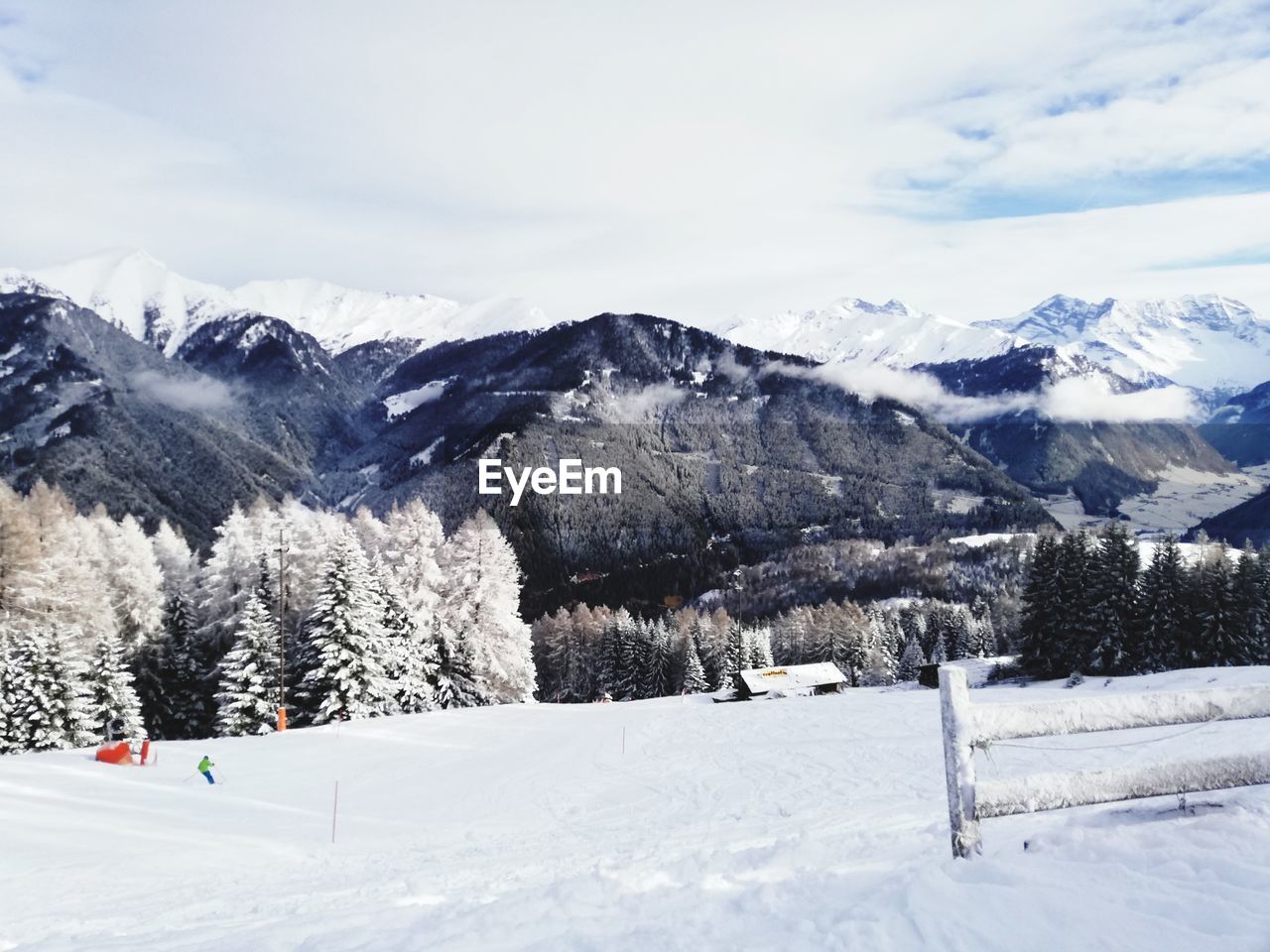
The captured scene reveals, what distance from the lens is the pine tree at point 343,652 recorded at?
3291 centimetres

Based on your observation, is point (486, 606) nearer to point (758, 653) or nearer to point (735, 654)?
point (735, 654)

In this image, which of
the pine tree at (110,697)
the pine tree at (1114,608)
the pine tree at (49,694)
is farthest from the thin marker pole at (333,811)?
the pine tree at (1114,608)

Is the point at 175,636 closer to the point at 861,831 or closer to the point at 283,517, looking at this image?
the point at 283,517

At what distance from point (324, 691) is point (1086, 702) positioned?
3400 centimetres

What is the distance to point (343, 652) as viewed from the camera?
33.1 metres

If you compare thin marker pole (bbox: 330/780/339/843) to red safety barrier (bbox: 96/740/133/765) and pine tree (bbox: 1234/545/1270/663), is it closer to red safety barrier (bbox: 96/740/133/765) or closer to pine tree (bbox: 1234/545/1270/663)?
red safety barrier (bbox: 96/740/133/765)

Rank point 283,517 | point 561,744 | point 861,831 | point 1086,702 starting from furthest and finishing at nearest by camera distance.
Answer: point 283,517, point 561,744, point 861,831, point 1086,702

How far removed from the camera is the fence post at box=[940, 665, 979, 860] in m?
4.99

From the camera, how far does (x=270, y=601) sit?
39.4m

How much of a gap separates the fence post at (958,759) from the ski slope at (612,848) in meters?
0.20

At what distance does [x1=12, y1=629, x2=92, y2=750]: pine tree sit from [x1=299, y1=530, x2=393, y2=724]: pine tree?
8.57 m

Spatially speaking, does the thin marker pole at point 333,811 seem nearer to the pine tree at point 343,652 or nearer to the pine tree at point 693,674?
the pine tree at point 343,652

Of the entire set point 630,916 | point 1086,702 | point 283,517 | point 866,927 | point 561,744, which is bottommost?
point 561,744

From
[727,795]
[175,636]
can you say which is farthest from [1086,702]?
[175,636]
